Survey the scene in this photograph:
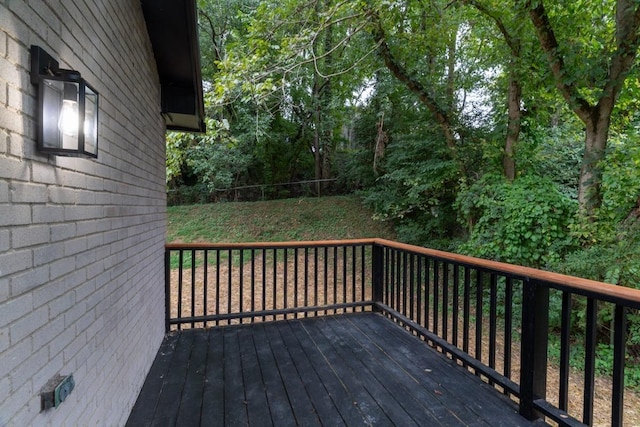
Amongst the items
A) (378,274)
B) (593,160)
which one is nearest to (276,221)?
(378,274)

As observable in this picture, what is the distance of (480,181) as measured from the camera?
5574mm

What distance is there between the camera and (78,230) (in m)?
1.39

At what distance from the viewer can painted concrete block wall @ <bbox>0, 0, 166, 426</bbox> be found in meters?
0.95

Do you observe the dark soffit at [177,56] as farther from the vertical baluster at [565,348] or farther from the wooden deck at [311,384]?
the vertical baluster at [565,348]

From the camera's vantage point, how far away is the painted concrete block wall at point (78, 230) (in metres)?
0.95

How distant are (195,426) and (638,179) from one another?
15.8 ft

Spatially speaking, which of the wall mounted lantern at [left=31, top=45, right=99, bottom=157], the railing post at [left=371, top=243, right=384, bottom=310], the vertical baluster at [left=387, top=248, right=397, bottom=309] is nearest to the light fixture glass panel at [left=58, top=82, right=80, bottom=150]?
the wall mounted lantern at [left=31, top=45, right=99, bottom=157]

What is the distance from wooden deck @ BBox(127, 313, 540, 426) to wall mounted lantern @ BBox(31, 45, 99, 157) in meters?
1.62

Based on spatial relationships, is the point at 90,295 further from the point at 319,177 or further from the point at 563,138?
the point at 319,177

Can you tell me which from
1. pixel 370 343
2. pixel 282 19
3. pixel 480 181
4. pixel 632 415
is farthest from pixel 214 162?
pixel 632 415

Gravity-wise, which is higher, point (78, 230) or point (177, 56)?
point (177, 56)

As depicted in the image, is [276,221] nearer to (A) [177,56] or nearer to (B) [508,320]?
(A) [177,56]

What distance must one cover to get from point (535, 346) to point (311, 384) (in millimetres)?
1412

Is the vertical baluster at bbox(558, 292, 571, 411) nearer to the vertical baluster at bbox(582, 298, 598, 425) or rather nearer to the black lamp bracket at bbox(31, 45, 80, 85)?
the vertical baluster at bbox(582, 298, 598, 425)
